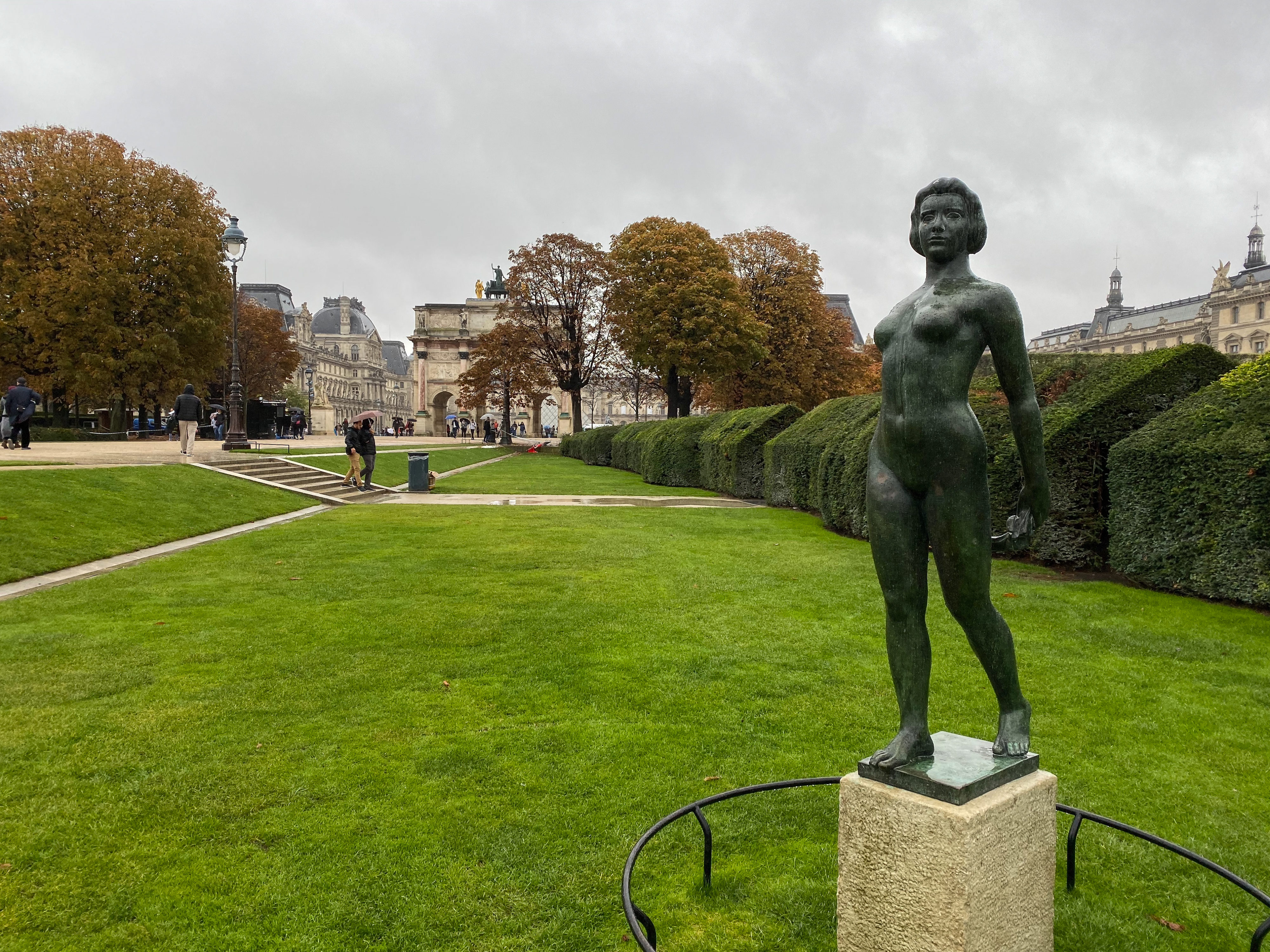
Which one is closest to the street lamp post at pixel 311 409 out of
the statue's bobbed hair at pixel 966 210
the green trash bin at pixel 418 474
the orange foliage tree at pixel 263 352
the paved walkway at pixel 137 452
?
the orange foliage tree at pixel 263 352

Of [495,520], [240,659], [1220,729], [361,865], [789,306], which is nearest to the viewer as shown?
[361,865]

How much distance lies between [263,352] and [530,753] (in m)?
60.9

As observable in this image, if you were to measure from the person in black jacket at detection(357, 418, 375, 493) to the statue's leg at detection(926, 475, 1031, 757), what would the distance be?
→ 1950 centimetres

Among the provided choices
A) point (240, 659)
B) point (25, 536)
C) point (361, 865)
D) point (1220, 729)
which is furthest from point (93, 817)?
point (25, 536)

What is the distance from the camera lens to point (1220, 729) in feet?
15.6

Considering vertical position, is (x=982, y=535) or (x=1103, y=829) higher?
(x=982, y=535)

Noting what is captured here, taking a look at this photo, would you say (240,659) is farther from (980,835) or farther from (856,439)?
(856,439)

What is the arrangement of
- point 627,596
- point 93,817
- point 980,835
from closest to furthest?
point 980,835 < point 93,817 < point 627,596

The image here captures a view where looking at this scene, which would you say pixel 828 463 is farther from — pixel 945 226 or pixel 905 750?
pixel 905 750

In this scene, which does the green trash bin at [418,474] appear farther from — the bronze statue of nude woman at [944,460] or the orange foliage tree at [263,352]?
the orange foliage tree at [263,352]

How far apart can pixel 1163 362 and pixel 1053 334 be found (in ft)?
400

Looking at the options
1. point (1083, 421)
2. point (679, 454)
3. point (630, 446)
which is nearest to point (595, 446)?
point (630, 446)

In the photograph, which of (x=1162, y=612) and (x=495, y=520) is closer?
(x=1162, y=612)

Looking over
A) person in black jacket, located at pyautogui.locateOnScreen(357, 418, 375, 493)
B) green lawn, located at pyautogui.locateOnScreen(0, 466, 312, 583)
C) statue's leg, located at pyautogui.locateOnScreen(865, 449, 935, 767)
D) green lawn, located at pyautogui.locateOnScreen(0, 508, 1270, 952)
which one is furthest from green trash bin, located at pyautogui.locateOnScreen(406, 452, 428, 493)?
statue's leg, located at pyautogui.locateOnScreen(865, 449, 935, 767)
